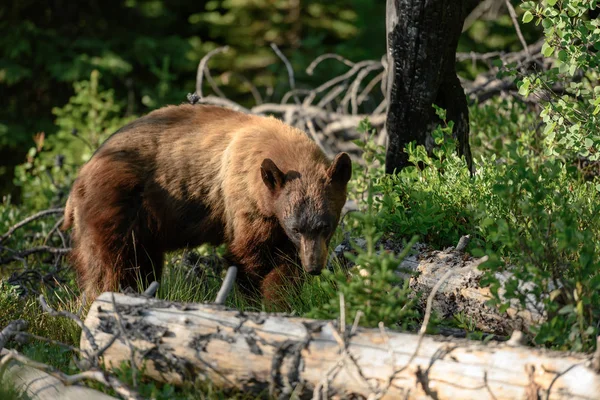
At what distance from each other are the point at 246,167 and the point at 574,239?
2.56 meters

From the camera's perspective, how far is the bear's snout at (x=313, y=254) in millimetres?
5160

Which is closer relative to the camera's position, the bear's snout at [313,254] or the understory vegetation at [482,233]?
the understory vegetation at [482,233]

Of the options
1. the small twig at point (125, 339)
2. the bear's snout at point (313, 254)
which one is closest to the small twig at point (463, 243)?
the bear's snout at point (313, 254)

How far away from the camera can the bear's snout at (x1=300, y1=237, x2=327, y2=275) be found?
516cm

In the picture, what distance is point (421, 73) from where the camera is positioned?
5766mm

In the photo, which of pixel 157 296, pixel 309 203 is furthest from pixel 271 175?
pixel 157 296

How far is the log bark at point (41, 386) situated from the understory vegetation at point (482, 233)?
0.37ft

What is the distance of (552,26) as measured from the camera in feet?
16.0

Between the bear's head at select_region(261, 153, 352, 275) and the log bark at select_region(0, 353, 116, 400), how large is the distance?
1.89 metres

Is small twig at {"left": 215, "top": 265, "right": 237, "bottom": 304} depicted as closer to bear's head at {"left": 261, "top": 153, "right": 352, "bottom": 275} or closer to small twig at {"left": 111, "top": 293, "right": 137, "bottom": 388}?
small twig at {"left": 111, "top": 293, "right": 137, "bottom": 388}

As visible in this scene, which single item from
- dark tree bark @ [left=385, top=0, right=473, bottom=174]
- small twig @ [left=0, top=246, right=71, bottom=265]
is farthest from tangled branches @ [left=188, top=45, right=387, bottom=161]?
dark tree bark @ [left=385, top=0, right=473, bottom=174]

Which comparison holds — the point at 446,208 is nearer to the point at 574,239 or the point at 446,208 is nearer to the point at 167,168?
the point at 574,239

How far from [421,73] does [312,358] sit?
2.84 m

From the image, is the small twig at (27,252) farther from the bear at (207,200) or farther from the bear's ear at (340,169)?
the bear's ear at (340,169)
